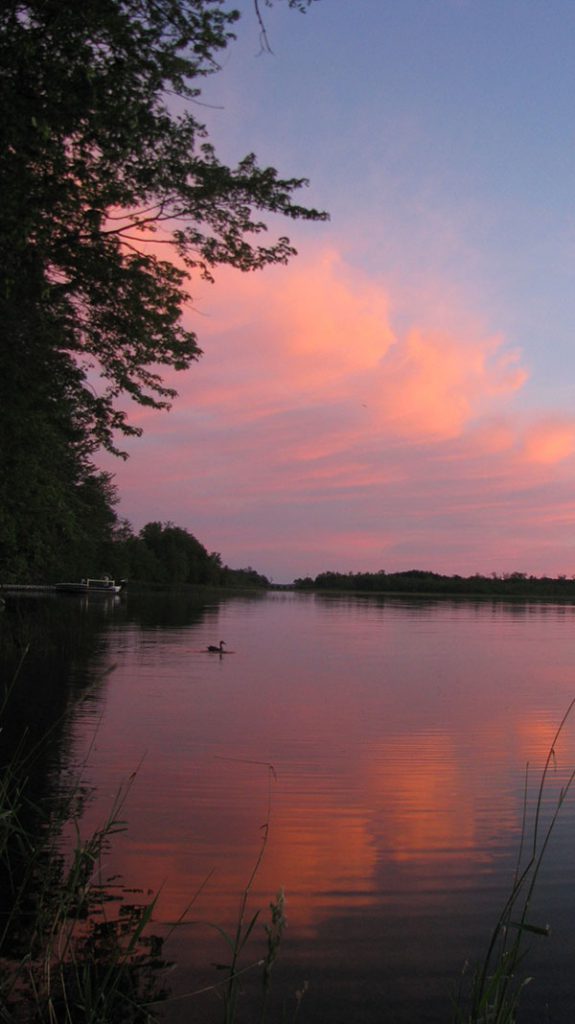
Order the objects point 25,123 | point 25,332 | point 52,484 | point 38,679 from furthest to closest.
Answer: point 38,679 < point 52,484 < point 25,332 < point 25,123

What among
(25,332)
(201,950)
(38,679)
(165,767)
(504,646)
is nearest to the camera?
(201,950)

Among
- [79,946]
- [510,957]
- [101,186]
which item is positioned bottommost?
[79,946]

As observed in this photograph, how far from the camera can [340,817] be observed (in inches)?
318

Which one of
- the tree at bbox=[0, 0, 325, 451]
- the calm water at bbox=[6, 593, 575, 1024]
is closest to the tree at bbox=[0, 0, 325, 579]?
the tree at bbox=[0, 0, 325, 451]

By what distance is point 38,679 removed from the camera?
55.7 feet

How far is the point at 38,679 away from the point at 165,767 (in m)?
7.97

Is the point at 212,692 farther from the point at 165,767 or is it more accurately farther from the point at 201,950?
the point at 201,950

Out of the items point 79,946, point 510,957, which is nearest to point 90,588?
point 79,946

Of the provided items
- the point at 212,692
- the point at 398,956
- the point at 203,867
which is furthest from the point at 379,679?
the point at 398,956

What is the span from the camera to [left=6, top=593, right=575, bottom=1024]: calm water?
15.8 feet

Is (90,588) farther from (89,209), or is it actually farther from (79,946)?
(79,946)

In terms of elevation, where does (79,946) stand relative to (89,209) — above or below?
below

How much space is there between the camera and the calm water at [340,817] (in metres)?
4.83

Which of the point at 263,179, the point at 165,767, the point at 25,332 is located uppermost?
the point at 263,179
